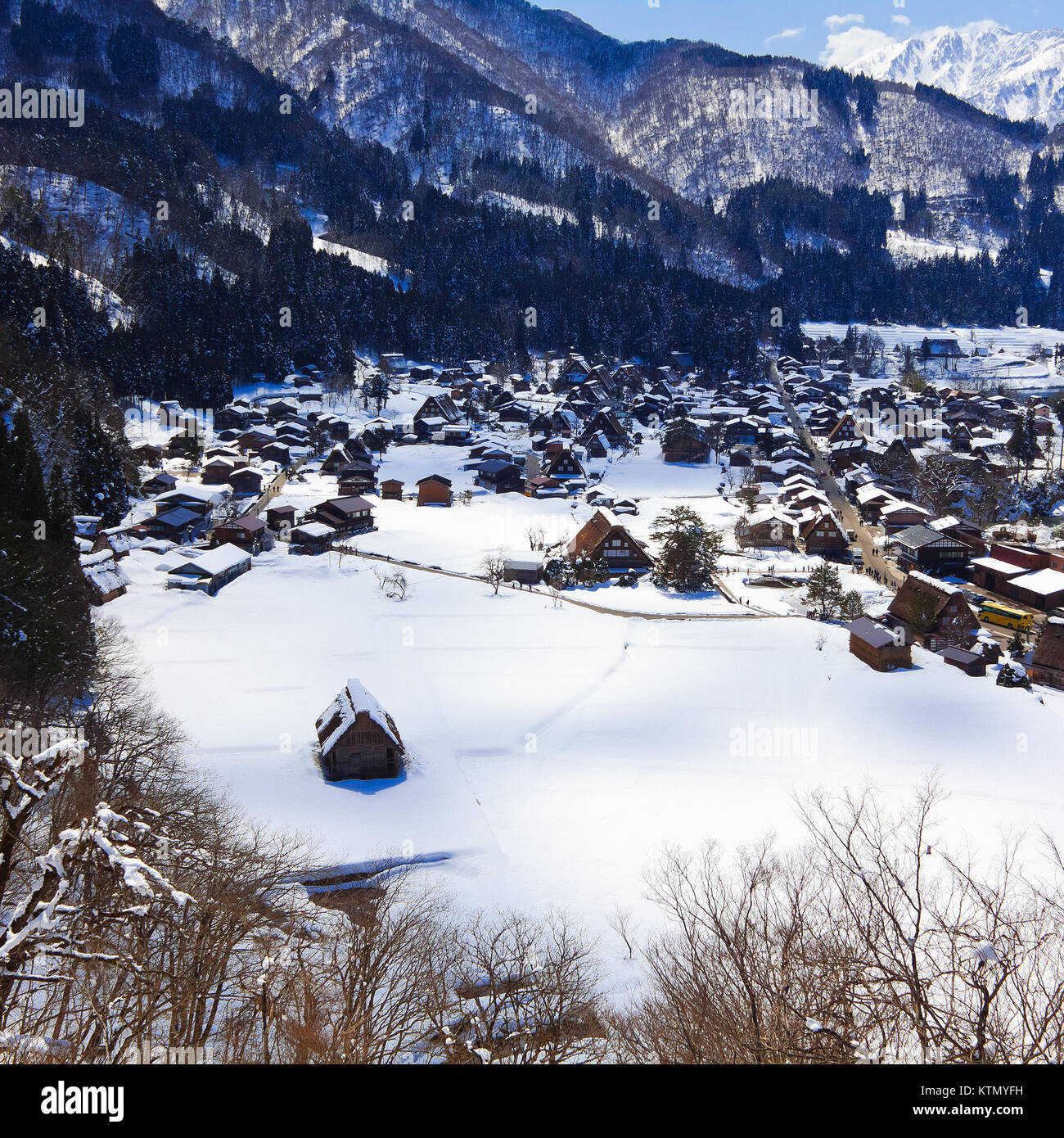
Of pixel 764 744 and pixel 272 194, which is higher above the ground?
pixel 272 194

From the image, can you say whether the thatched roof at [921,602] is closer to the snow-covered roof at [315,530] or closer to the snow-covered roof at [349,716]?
the snow-covered roof at [349,716]

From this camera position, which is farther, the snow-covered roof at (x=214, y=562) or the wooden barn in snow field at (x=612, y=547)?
the wooden barn in snow field at (x=612, y=547)

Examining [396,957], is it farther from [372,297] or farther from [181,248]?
[181,248]

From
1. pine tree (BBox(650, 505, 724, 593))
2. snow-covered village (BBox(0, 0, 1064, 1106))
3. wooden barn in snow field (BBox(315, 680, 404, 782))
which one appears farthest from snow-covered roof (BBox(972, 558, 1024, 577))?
wooden barn in snow field (BBox(315, 680, 404, 782))

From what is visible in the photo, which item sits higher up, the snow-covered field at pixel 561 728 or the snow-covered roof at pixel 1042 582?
the snow-covered roof at pixel 1042 582

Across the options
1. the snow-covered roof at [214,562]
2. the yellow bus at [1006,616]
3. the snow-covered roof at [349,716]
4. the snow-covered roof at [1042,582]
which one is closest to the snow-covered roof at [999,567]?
the snow-covered roof at [1042,582]

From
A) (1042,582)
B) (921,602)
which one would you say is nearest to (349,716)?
(921,602)

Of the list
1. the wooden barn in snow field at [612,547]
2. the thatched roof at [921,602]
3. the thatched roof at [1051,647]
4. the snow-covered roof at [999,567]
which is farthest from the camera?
the wooden barn in snow field at [612,547]
